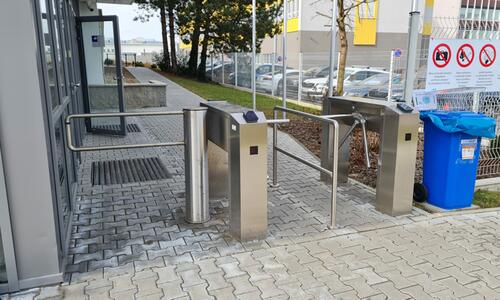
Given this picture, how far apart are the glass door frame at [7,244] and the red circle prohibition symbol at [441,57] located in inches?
171

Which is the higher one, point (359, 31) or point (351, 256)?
point (359, 31)

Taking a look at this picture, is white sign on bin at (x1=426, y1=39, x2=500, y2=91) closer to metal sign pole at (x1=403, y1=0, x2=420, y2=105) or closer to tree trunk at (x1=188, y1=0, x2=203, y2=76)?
metal sign pole at (x1=403, y1=0, x2=420, y2=105)

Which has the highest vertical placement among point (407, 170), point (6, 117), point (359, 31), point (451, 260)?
point (359, 31)

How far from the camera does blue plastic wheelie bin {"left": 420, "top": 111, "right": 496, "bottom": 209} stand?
151 inches

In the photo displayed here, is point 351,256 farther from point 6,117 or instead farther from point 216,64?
point 216,64

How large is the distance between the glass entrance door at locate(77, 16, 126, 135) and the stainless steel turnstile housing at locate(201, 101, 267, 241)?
4.57 m

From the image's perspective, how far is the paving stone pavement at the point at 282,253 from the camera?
2.72 meters

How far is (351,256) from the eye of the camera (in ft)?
10.4

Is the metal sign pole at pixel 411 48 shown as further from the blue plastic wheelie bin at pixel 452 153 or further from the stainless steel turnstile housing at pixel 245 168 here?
the stainless steel turnstile housing at pixel 245 168

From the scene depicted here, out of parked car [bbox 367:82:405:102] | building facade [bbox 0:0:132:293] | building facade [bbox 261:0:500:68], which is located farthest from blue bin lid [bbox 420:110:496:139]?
building facade [bbox 261:0:500:68]

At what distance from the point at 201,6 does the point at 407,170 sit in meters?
15.6

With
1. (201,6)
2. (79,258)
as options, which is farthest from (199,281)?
(201,6)

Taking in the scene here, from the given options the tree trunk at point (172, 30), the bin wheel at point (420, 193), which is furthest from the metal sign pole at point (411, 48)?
the tree trunk at point (172, 30)

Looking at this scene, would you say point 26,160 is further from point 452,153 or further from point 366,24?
point 366,24
